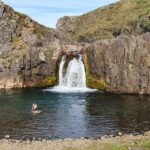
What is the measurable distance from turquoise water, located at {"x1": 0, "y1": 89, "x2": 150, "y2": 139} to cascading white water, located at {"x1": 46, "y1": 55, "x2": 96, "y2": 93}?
37.9 feet

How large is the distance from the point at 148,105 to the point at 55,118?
23128 mm

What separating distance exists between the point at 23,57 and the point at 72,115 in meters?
46.0

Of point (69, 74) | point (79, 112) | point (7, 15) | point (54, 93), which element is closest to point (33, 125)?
point (79, 112)

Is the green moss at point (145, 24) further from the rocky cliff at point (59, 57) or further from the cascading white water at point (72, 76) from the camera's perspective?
the cascading white water at point (72, 76)

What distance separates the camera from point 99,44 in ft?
387

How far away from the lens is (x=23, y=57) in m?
122

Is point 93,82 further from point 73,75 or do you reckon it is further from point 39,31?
point 39,31

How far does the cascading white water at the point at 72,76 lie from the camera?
119375 millimetres

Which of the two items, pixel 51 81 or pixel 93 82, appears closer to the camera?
pixel 93 82

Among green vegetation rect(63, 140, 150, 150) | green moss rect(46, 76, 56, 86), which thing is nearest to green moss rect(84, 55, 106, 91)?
green moss rect(46, 76, 56, 86)

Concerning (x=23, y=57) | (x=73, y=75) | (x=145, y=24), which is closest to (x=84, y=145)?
(x=73, y=75)

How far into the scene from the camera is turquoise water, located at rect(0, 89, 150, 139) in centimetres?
6700

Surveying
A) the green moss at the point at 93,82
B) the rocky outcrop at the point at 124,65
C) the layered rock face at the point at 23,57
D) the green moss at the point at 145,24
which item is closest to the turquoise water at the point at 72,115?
the rocky outcrop at the point at 124,65

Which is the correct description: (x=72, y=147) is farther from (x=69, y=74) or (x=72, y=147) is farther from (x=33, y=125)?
(x=69, y=74)
